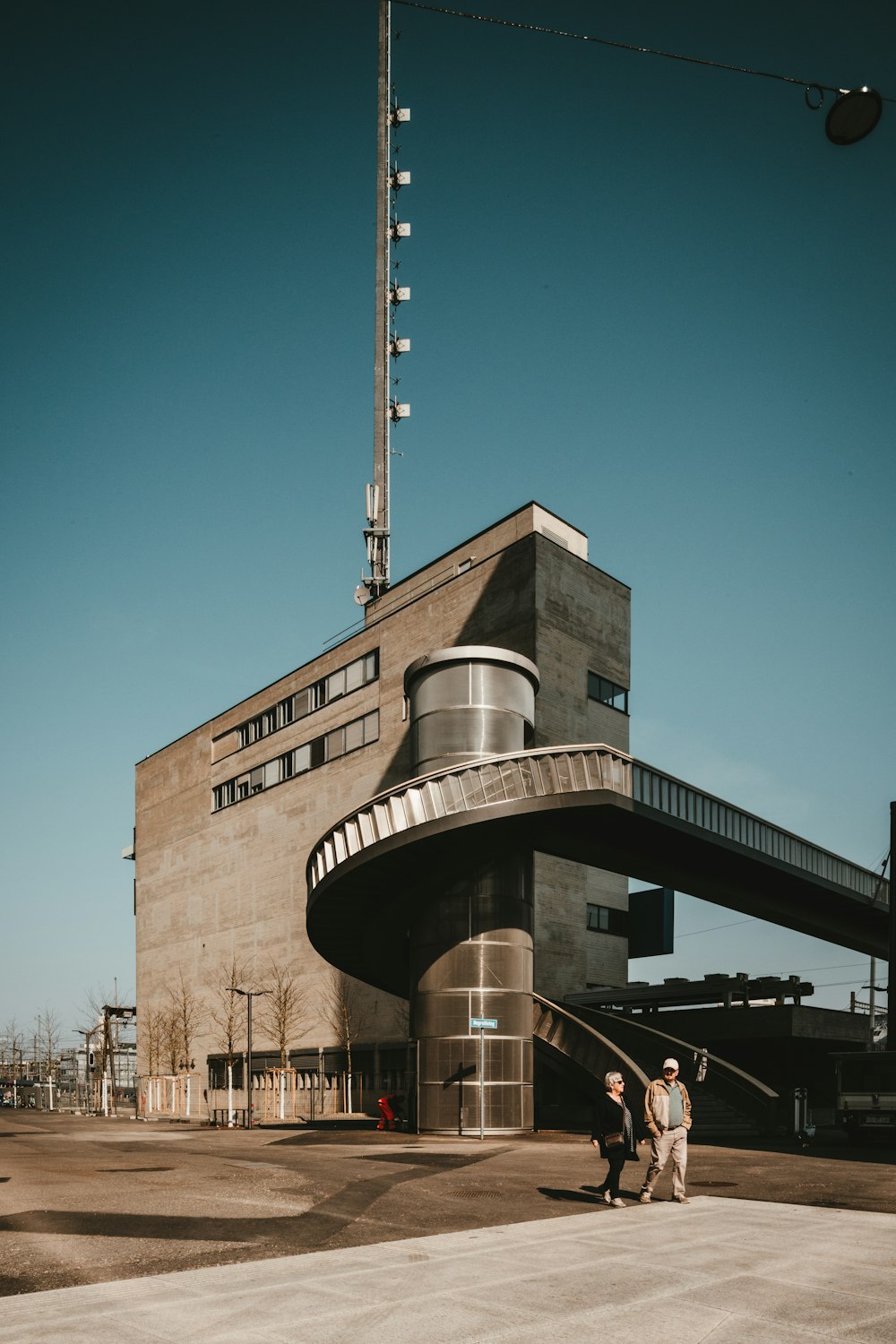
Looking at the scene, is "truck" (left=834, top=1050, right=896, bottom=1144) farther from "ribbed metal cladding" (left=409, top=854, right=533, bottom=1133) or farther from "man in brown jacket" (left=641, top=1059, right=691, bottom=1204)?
"man in brown jacket" (left=641, top=1059, right=691, bottom=1204)

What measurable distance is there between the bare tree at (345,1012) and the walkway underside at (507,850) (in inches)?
432

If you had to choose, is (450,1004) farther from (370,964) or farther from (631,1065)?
(370,964)

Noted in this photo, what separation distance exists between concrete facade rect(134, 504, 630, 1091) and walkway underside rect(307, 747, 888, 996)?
5380 mm

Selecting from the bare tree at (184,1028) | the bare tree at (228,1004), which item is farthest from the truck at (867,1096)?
the bare tree at (184,1028)

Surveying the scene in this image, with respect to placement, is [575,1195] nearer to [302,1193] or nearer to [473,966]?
[302,1193]

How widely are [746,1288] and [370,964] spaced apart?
105ft

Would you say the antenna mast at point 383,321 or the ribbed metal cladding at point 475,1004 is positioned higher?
the antenna mast at point 383,321

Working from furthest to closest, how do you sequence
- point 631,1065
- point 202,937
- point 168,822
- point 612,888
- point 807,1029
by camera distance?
point 168,822
point 202,937
point 612,888
point 807,1029
point 631,1065

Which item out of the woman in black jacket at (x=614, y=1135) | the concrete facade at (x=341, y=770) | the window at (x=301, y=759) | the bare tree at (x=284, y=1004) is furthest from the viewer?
the bare tree at (x=284, y=1004)

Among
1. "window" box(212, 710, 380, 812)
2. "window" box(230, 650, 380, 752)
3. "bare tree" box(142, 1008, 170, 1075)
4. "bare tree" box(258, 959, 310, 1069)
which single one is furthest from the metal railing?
"bare tree" box(142, 1008, 170, 1075)

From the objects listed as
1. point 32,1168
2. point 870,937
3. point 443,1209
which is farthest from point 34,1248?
point 870,937

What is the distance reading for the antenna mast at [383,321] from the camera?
233 feet

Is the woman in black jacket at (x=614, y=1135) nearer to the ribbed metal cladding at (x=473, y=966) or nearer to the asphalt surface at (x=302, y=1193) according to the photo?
the asphalt surface at (x=302, y=1193)

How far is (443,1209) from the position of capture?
1329cm
